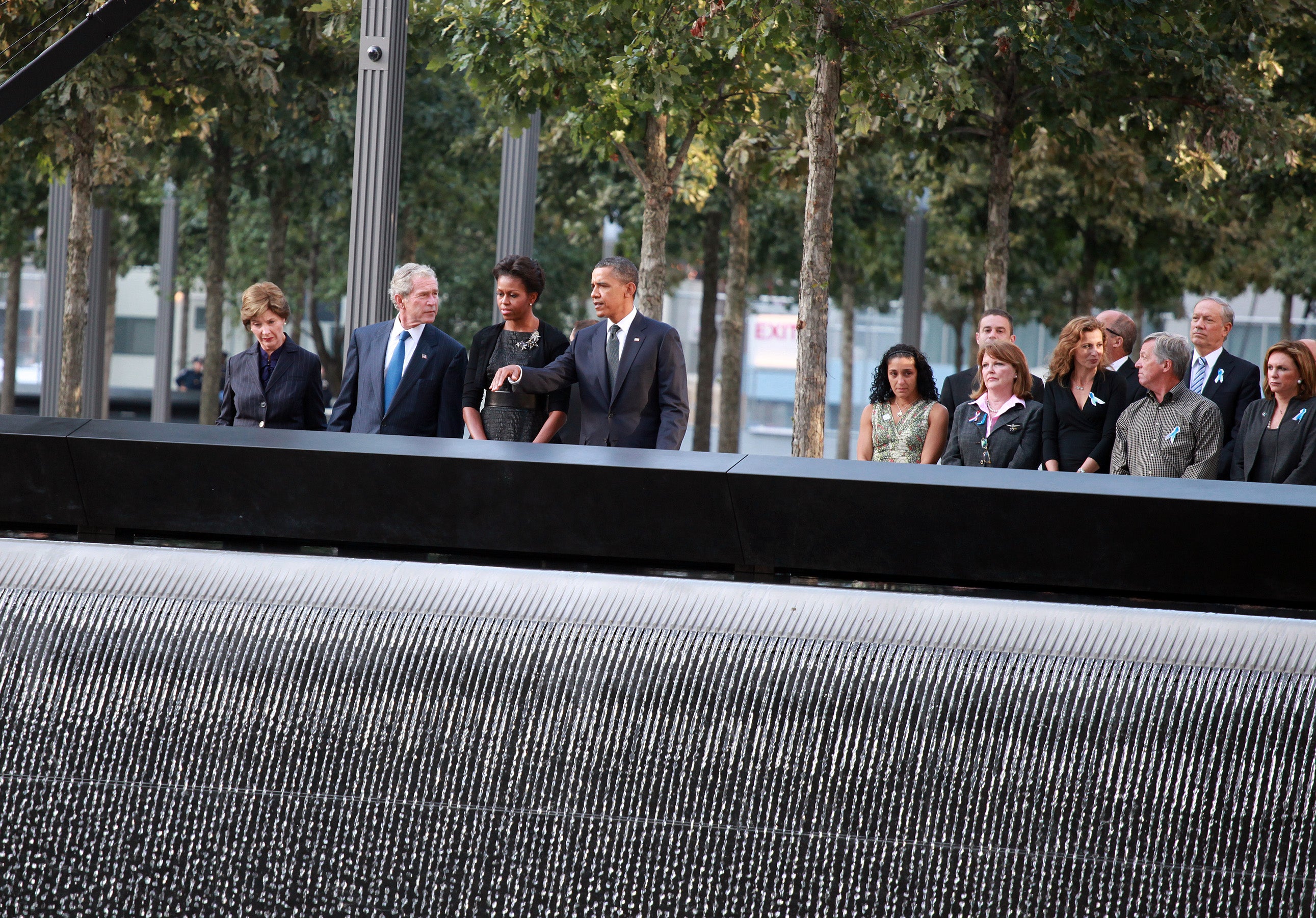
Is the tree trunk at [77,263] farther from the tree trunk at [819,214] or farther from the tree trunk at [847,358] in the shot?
the tree trunk at [847,358]

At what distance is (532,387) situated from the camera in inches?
225

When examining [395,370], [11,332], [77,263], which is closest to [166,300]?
[11,332]

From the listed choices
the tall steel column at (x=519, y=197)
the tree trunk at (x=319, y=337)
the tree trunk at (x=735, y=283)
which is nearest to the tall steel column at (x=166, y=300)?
the tree trunk at (x=319, y=337)

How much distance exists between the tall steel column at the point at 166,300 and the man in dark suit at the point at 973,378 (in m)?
13.6

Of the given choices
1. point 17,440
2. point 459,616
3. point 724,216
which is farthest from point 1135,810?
point 724,216

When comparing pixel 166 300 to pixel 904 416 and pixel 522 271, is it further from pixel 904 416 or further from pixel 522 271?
pixel 904 416

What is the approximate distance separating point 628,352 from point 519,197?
470 cm

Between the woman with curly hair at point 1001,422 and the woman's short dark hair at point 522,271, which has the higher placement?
the woman's short dark hair at point 522,271

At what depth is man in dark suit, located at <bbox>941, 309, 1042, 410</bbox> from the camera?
6.67m

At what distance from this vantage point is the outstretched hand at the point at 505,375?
222 inches

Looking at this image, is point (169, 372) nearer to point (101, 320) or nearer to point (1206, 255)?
point (101, 320)

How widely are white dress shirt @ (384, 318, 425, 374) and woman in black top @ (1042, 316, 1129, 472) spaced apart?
2.65m

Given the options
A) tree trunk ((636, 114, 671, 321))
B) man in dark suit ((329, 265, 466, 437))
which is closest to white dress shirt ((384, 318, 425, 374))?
man in dark suit ((329, 265, 466, 437))

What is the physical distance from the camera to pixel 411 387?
604cm
